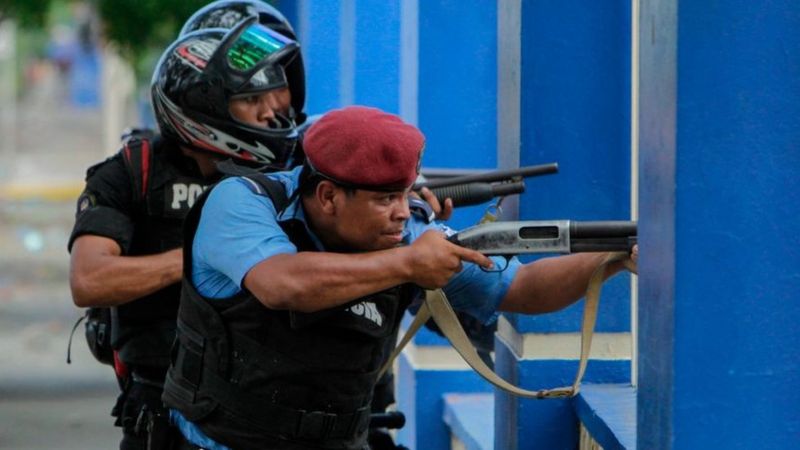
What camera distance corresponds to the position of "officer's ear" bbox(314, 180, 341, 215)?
3.98 metres

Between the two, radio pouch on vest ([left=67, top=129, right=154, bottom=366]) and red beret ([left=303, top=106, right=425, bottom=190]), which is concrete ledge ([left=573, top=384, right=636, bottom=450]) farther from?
radio pouch on vest ([left=67, top=129, right=154, bottom=366])

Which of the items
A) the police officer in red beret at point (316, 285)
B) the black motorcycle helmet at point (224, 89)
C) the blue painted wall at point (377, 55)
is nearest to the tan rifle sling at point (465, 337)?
the police officer in red beret at point (316, 285)

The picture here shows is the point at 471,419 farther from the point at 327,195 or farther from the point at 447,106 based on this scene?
the point at 327,195

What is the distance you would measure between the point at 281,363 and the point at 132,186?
4.90 feet

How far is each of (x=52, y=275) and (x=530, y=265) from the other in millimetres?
18365

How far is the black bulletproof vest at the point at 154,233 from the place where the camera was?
5.45 meters

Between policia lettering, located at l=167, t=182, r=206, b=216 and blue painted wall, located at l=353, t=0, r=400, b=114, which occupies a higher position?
blue painted wall, located at l=353, t=0, r=400, b=114

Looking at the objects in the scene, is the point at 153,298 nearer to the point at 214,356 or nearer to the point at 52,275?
the point at 214,356

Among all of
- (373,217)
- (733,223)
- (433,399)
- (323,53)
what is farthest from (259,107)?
(323,53)

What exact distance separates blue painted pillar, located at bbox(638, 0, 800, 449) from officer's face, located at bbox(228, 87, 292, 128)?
90.5 inches

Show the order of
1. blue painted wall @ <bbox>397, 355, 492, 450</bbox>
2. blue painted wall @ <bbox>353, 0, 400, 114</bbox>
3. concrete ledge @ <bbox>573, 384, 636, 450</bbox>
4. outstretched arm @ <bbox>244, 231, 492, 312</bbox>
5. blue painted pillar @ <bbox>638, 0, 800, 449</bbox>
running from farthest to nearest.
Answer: blue painted wall @ <bbox>353, 0, 400, 114</bbox>
blue painted wall @ <bbox>397, 355, 492, 450</bbox>
concrete ledge @ <bbox>573, 384, 636, 450</bbox>
outstretched arm @ <bbox>244, 231, 492, 312</bbox>
blue painted pillar @ <bbox>638, 0, 800, 449</bbox>

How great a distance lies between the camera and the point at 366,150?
3863mm

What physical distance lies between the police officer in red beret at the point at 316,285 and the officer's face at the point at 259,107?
1.26 metres

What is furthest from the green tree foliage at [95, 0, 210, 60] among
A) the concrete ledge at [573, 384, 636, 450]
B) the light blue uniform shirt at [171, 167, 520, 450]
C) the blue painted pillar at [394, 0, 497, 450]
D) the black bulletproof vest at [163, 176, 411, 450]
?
the black bulletproof vest at [163, 176, 411, 450]
